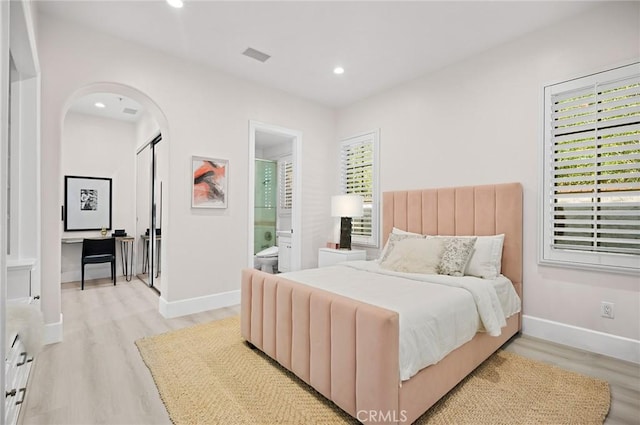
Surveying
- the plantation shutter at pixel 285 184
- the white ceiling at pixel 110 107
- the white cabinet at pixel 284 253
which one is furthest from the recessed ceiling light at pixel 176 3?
the plantation shutter at pixel 285 184

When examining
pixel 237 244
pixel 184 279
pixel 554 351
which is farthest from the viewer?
pixel 237 244

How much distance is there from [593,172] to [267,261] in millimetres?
4581

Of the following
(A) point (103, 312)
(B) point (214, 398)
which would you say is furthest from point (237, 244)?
(B) point (214, 398)

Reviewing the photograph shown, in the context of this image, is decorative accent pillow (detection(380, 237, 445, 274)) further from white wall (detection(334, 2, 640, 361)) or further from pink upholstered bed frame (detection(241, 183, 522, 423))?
white wall (detection(334, 2, 640, 361))

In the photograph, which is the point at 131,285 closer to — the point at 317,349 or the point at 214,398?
the point at 214,398

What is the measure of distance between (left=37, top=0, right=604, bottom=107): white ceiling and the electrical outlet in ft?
7.95

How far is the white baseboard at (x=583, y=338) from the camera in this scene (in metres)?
2.33

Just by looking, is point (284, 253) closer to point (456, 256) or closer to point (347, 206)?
point (347, 206)

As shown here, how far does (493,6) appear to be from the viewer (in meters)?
2.50

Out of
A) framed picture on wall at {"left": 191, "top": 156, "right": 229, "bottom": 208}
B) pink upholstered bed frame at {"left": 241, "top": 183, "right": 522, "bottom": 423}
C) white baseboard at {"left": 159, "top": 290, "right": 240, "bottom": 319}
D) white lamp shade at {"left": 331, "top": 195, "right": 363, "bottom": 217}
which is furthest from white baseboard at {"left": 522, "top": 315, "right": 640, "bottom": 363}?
framed picture on wall at {"left": 191, "top": 156, "right": 229, "bottom": 208}

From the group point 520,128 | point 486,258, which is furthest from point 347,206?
point 520,128

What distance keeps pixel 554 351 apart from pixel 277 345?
2267 mm

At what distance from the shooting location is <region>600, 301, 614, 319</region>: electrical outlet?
7.93 feet

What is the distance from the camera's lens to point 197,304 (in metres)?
3.44
